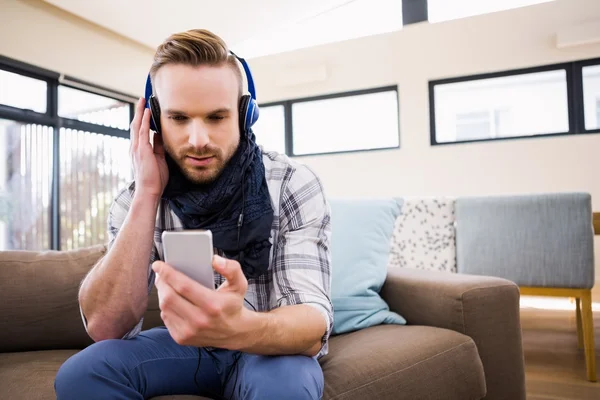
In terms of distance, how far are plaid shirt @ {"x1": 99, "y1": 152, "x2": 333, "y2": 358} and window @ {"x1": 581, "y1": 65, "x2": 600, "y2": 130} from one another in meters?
4.37

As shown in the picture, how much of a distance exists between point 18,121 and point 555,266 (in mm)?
4167

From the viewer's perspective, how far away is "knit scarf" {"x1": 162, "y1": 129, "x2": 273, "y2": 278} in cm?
93

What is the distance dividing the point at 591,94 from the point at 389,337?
4.40m

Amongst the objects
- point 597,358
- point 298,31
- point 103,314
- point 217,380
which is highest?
point 298,31

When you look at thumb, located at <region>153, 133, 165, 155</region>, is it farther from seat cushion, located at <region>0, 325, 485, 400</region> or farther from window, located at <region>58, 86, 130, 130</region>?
window, located at <region>58, 86, 130, 130</region>

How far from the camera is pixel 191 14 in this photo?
4453mm

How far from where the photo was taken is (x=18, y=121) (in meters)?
3.86

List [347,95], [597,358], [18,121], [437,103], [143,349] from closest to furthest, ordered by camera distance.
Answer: [143,349], [597,358], [18,121], [437,103], [347,95]

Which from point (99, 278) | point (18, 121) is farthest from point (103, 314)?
point (18, 121)

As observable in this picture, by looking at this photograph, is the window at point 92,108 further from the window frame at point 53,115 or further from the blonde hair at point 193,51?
the blonde hair at point 193,51

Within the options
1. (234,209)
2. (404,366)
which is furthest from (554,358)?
(234,209)

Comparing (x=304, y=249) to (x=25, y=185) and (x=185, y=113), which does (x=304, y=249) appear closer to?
(x=185, y=113)

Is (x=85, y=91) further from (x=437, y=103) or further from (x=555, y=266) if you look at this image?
(x=555, y=266)

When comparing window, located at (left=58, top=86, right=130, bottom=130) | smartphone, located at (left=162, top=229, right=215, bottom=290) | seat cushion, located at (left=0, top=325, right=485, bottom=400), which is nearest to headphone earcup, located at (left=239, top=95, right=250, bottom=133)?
smartphone, located at (left=162, top=229, right=215, bottom=290)
